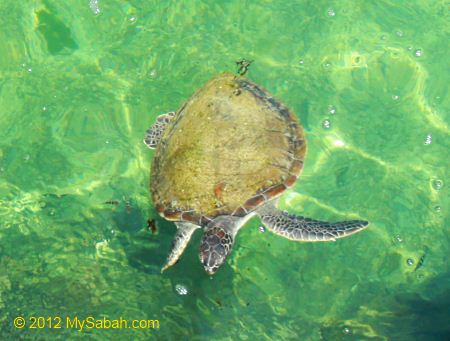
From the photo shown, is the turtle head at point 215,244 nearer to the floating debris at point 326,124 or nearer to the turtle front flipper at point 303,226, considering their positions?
the turtle front flipper at point 303,226

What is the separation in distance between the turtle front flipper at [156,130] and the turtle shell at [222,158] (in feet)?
1.39

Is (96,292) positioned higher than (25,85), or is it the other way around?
(25,85)

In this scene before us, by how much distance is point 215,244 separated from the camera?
4.79 meters

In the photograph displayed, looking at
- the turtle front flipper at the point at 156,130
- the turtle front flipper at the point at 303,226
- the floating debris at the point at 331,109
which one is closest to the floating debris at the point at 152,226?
the turtle front flipper at the point at 156,130

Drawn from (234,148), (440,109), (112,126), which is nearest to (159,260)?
(234,148)

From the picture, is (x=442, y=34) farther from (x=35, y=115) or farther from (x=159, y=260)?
(x=35, y=115)

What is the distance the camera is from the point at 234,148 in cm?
496

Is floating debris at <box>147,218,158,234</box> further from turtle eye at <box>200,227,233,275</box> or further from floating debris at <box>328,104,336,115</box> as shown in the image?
floating debris at <box>328,104,336,115</box>

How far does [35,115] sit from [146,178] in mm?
1894

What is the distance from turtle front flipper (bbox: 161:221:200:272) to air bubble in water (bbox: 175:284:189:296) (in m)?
0.24

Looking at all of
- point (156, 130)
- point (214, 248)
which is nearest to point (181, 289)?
point (214, 248)

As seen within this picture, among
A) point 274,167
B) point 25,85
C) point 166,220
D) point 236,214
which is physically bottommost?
point 166,220

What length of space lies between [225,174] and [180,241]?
894mm

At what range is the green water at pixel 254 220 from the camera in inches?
199
